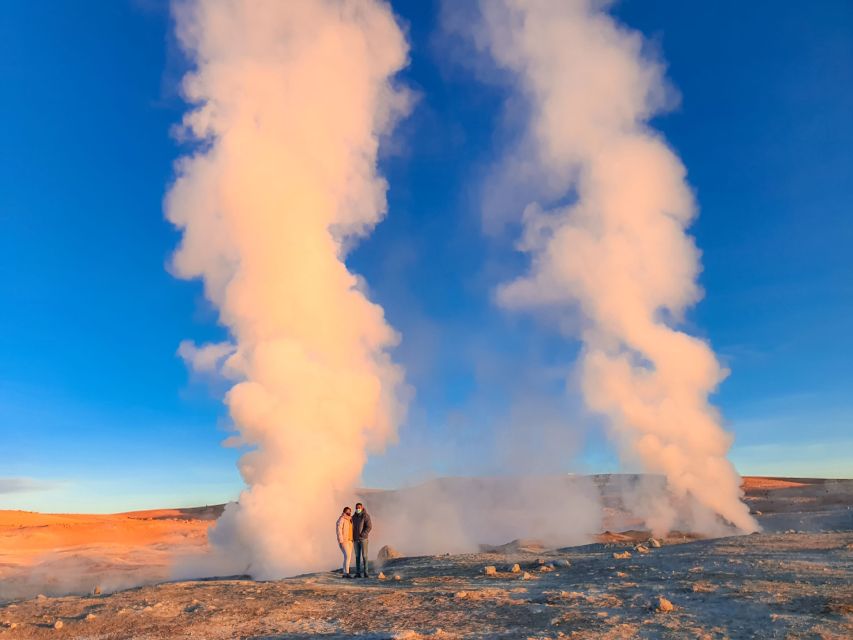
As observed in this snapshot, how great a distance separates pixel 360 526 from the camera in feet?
54.2

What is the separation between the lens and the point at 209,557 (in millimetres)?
24094

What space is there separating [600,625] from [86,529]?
53.6 m

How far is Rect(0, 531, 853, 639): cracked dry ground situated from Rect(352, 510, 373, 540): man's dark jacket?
1347 mm

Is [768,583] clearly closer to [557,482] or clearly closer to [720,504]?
[720,504]

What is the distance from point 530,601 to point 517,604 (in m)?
0.33

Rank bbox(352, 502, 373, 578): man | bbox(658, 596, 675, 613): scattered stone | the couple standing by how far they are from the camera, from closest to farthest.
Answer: bbox(658, 596, 675, 613): scattered stone < the couple standing < bbox(352, 502, 373, 578): man

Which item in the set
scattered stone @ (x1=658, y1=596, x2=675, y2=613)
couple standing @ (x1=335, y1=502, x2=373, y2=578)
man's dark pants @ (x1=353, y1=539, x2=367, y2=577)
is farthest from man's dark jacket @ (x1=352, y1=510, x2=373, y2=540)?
scattered stone @ (x1=658, y1=596, x2=675, y2=613)

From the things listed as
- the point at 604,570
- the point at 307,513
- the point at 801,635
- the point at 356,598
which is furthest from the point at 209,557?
the point at 801,635

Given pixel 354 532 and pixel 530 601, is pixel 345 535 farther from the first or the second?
pixel 530 601

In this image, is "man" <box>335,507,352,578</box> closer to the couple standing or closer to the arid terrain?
the couple standing

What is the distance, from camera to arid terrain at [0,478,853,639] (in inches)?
322

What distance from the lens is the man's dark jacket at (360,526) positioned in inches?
647

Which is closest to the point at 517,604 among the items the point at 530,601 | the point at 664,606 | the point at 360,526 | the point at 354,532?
the point at 530,601

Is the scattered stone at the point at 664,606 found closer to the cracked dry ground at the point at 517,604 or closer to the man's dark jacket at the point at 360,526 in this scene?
the cracked dry ground at the point at 517,604
